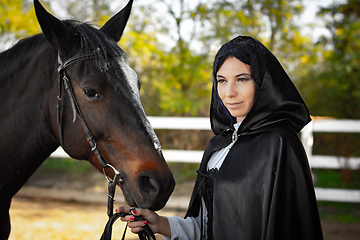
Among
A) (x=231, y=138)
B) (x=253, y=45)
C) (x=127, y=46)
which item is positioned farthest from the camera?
(x=127, y=46)

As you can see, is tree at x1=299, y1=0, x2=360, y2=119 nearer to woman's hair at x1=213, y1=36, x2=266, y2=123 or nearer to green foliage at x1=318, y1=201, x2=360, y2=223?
green foliage at x1=318, y1=201, x2=360, y2=223

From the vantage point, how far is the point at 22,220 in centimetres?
387

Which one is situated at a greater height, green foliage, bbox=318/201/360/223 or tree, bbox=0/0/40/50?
tree, bbox=0/0/40/50

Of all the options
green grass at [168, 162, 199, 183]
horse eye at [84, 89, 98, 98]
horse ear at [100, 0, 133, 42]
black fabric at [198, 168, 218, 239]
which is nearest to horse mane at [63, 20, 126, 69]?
horse eye at [84, 89, 98, 98]

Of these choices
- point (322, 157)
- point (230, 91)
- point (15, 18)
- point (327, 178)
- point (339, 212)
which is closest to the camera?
point (230, 91)

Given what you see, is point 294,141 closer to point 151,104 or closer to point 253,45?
point 253,45

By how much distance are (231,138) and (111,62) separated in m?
0.84

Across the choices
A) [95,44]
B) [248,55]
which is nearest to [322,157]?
[248,55]

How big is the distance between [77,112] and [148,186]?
62 cm

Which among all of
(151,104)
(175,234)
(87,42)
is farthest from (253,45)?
(151,104)

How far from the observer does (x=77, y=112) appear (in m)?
1.53

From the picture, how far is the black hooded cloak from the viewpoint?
1131 mm

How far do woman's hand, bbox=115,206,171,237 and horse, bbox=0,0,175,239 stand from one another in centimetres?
5

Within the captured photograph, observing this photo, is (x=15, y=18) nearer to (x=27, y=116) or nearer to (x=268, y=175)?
(x=27, y=116)
